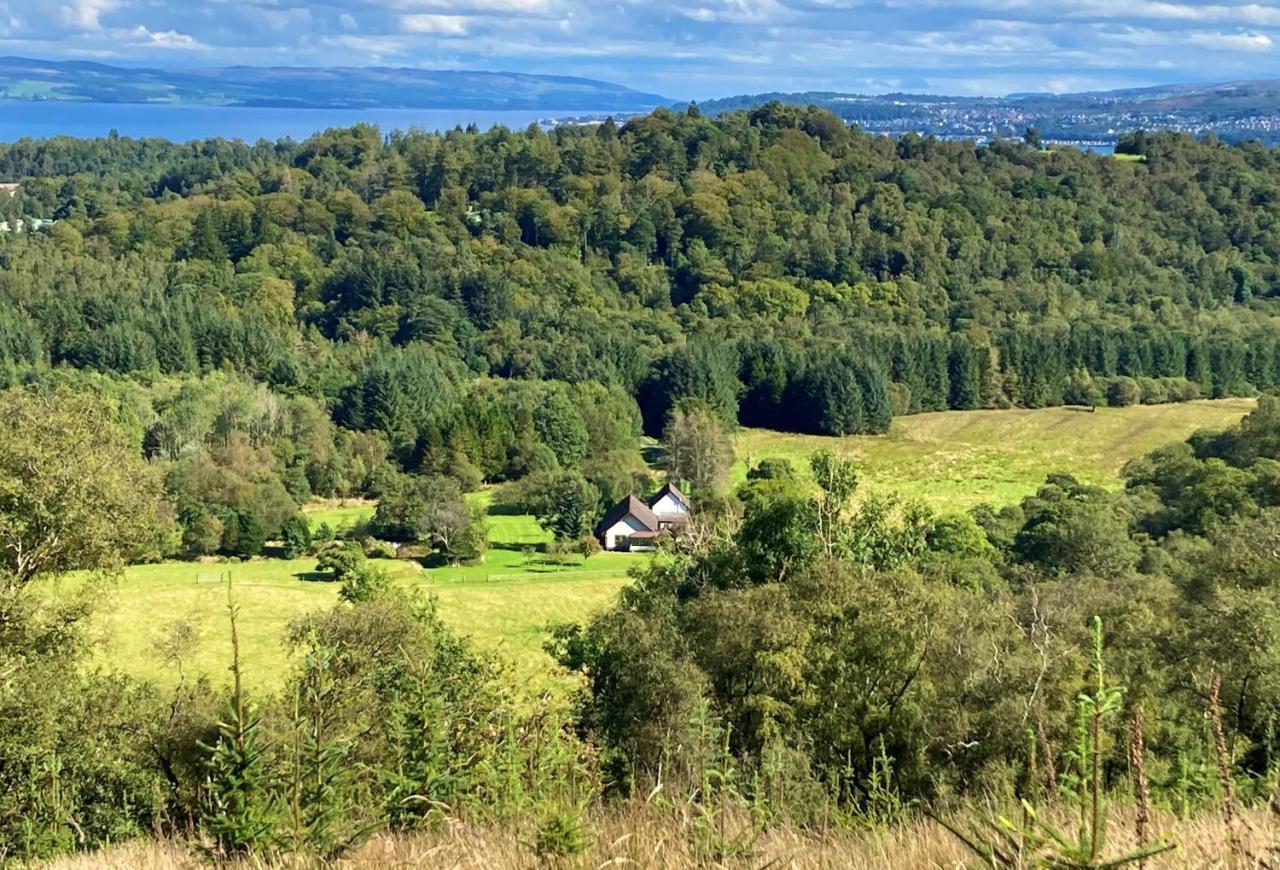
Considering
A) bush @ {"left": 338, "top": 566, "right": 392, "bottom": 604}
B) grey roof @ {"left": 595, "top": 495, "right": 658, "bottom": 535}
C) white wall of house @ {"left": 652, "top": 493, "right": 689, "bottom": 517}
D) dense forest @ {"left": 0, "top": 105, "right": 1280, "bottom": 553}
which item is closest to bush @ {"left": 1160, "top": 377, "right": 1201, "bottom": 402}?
dense forest @ {"left": 0, "top": 105, "right": 1280, "bottom": 553}

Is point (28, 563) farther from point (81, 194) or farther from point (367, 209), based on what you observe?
point (81, 194)

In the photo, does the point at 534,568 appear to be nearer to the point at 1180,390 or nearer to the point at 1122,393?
the point at 1122,393

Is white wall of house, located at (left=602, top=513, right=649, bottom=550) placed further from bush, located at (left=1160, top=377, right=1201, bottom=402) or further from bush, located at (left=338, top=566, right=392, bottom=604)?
bush, located at (left=1160, top=377, right=1201, bottom=402)

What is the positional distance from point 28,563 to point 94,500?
70cm

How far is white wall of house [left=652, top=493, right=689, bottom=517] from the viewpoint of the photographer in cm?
3909

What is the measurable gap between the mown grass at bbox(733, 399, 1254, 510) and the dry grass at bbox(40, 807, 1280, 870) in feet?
116

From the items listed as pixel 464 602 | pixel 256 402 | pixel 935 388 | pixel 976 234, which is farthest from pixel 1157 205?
pixel 464 602

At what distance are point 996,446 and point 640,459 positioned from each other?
1708 cm

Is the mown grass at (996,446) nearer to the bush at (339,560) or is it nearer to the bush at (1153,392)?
the bush at (1153,392)

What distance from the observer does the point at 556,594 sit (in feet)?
93.5

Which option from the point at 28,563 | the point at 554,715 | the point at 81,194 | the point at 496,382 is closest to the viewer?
the point at 554,715

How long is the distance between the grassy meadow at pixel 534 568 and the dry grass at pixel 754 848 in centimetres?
237

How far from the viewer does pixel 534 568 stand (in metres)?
34.1

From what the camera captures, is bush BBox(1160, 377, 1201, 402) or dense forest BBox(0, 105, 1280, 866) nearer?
dense forest BBox(0, 105, 1280, 866)
